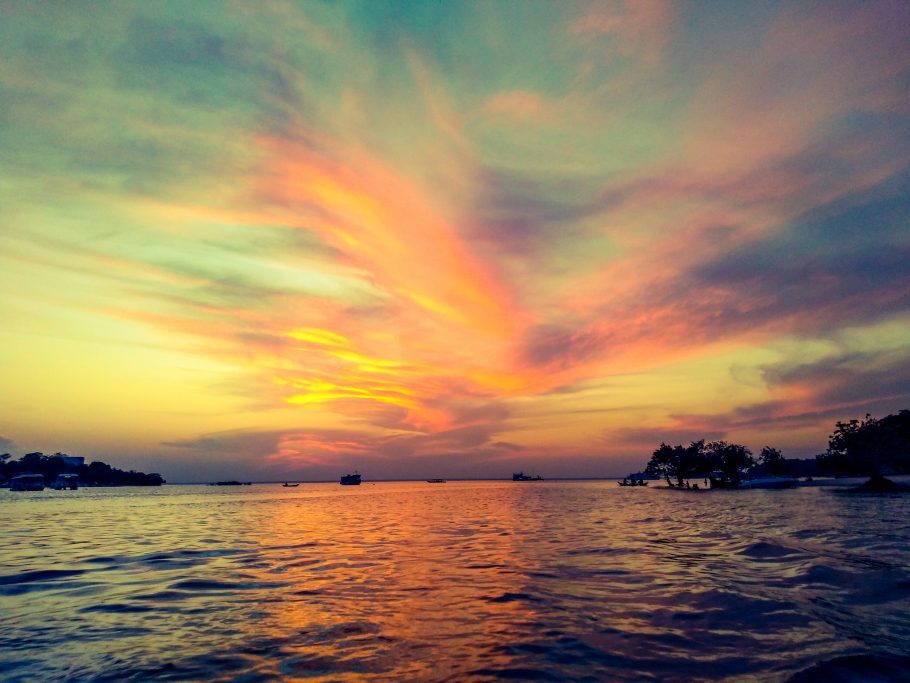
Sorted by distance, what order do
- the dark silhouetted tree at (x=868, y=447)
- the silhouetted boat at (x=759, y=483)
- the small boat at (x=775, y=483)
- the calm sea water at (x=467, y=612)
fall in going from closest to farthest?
the calm sea water at (x=467, y=612) → the dark silhouetted tree at (x=868, y=447) → the small boat at (x=775, y=483) → the silhouetted boat at (x=759, y=483)

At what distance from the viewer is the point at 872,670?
372 inches

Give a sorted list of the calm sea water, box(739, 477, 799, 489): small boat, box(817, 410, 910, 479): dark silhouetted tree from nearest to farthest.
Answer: the calm sea water, box(817, 410, 910, 479): dark silhouetted tree, box(739, 477, 799, 489): small boat

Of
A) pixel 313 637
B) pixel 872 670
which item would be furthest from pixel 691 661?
pixel 313 637

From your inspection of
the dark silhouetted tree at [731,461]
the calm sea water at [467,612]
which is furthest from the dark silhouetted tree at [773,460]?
the calm sea water at [467,612]

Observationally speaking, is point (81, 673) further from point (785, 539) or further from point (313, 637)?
point (785, 539)

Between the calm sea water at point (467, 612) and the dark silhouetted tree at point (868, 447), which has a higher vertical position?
the dark silhouetted tree at point (868, 447)

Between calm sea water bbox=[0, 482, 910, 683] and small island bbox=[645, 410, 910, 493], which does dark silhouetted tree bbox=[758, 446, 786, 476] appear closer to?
small island bbox=[645, 410, 910, 493]

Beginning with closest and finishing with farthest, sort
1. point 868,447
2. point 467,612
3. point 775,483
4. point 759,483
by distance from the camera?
point 467,612, point 868,447, point 775,483, point 759,483

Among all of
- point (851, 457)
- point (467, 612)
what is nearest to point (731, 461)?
point (851, 457)

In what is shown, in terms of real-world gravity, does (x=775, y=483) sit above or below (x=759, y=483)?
above

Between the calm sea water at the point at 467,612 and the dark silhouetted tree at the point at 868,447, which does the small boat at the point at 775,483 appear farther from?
the calm sea water at the point at 467,612

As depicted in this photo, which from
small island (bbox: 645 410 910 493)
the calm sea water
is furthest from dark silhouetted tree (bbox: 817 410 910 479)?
the calm sea water

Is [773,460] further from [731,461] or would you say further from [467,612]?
[467,612]

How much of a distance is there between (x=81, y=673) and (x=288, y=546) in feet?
74.8
